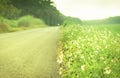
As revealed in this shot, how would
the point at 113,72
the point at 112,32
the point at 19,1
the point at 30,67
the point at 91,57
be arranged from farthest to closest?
the point at 19,1, the point at 112,32, the point at 30,67, the point at 91,57, the point at 113,72

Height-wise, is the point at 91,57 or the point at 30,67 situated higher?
the point at 91,57

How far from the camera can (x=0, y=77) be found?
6090 mm

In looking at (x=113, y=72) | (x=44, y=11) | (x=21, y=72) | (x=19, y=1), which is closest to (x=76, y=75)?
(x=113, y=72)

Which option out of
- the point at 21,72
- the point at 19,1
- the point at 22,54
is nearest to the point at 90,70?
the point at 21,72

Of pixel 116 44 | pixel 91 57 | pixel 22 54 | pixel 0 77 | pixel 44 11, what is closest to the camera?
pixel 0 77

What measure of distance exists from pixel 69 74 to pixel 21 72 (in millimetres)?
1507

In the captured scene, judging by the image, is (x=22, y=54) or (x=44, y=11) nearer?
(x=22, y=54)

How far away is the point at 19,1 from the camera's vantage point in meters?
62.5

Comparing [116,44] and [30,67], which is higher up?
[116,44]

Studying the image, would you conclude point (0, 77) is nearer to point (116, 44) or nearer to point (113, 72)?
point (113, 72)

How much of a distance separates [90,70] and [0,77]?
244 cm

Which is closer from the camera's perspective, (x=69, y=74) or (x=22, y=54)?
(x=69, y=74)

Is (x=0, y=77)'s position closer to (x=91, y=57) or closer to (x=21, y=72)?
(x=21, y=72)

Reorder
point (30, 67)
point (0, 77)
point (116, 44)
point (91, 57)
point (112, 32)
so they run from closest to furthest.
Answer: point (0, 77) < point (91, 57) < point (30, 67) < point (116, 44) < point (112, 32)
